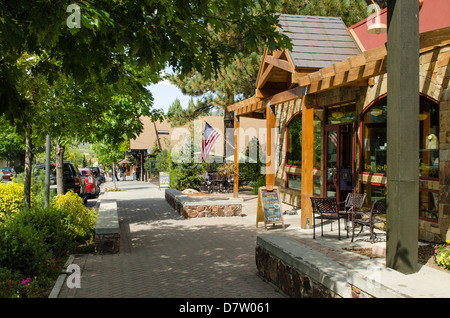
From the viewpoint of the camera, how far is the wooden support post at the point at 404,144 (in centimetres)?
457

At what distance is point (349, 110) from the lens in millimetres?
11078

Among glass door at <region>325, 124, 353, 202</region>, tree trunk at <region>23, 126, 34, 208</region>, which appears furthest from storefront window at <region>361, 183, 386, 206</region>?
tree trunk at <region>23, 126, 34, 208</region>

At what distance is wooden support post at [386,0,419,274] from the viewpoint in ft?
15.0

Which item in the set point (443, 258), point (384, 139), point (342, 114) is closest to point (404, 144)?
point (443, 258)

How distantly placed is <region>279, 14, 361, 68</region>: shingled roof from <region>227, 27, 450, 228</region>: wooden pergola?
0.27 metres

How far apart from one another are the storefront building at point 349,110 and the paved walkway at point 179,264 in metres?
2.37

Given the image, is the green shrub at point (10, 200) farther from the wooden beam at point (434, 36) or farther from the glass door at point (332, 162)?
the wooden beam at point (434, 36)

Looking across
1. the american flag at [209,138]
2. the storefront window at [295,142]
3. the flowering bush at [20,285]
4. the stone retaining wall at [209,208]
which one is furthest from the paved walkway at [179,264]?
the american flag at [209,138]

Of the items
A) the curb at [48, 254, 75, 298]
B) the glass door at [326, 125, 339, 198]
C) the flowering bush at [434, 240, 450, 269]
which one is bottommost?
the curb at [48, 254, 75, 298]

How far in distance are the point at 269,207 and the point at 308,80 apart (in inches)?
129

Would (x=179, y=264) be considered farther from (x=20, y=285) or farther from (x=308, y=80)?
(x=308, y=80)

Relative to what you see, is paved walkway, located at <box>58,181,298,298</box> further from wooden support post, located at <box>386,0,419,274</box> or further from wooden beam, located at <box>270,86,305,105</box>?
wooden beam, located at <box>270,86,305,105</box>

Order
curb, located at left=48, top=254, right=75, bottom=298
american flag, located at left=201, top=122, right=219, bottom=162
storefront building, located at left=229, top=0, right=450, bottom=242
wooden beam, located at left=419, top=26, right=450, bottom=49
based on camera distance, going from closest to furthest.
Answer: curb, located at left=48, top=254, right=75, bottom=298 → wooden beam, located at left=419, top=26, right=450, bottom=49 → storefront building, located at left=229, top=0, right=450, bottom=242 → american flag, located at left=201, top=122, right=219, bottom=162

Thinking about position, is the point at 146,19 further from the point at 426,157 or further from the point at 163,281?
the point at 426,157
